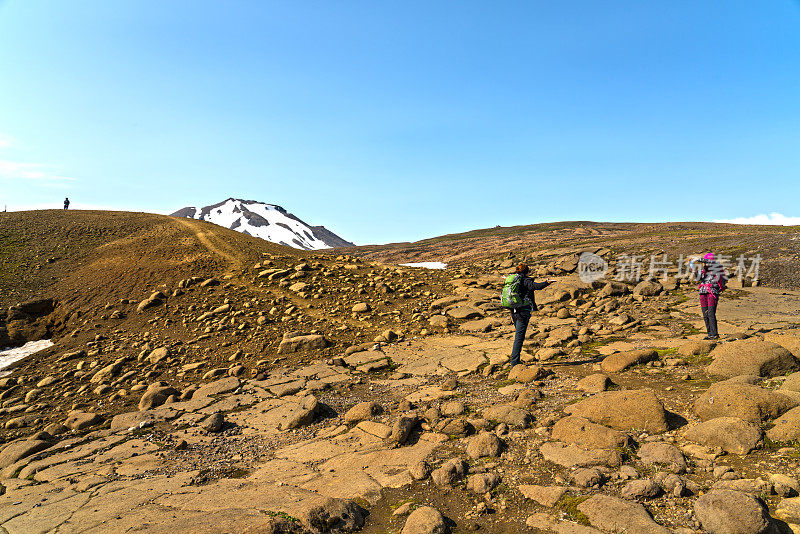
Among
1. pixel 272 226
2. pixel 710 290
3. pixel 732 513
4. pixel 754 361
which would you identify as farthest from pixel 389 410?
pixel 272 226

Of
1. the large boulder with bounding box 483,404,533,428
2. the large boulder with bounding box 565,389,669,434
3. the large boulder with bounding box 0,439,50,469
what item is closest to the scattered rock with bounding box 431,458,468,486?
the large boulder with bounding box 483,404,533,428

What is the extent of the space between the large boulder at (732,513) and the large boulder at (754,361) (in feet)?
15.7

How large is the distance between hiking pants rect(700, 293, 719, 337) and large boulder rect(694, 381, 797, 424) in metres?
5.75

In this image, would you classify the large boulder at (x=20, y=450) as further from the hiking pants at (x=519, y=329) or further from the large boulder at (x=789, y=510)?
the large boulder at (x=789, y=510)

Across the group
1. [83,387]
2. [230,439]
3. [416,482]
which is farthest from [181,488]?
[83,387]

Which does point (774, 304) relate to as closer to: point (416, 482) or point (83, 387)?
point (416, 482)

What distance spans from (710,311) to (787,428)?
22.8 ft

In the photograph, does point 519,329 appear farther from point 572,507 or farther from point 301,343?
point 301,343

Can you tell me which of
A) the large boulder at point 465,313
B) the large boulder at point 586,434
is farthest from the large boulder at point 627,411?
the large boulder at point 465,313

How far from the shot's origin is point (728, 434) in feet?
17.2

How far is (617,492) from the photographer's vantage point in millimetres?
4707

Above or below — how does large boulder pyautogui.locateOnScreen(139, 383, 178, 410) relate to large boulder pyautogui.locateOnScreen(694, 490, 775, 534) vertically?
below

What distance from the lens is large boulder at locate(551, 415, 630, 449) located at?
5.59 meters

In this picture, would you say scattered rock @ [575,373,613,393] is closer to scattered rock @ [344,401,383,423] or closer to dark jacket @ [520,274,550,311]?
dark jacket @ [520,274,550,311]
